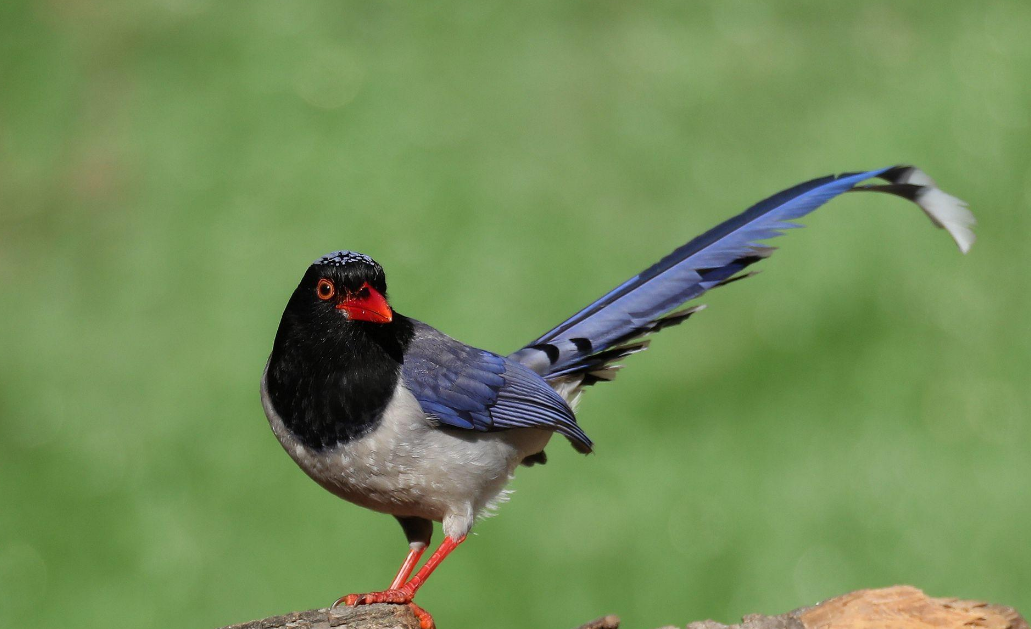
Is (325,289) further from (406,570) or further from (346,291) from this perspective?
(406,570)

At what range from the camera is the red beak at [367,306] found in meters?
3.15

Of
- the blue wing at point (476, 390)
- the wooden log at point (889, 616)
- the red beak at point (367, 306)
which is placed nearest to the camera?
the red beak at point (367, 306)

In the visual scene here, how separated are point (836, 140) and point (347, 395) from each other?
4362 millimetres

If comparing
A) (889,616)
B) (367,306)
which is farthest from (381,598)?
(889,616)

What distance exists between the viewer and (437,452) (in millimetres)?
3246

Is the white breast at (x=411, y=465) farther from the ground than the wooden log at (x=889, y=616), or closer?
farther from the ground

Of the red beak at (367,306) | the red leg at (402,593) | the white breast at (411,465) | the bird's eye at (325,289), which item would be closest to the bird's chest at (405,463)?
the white breast at (411,465)

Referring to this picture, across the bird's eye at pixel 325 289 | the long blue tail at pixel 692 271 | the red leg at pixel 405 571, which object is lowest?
the red leg at pixel 405 571

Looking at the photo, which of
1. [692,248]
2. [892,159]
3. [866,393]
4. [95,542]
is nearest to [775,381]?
[866,393]

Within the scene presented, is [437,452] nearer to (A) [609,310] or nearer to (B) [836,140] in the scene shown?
(A) [609,310]

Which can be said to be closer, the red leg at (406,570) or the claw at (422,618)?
the claw at (422,618)

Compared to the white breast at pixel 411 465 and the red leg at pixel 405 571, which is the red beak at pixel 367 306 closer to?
the white breast at pixel 411 465

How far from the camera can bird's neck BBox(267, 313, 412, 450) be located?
3.16m

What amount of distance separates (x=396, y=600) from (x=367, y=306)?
36.6 inches
